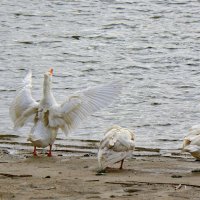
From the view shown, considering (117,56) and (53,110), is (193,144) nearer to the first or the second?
(53,110)

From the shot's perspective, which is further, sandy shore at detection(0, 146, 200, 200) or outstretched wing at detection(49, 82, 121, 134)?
outstretched wing at detection(49, 82, 121, 134)

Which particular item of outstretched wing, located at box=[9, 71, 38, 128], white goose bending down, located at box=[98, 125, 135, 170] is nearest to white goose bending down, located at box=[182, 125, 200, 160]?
white goose bending down, located at box=[98, 125, 135, 170]

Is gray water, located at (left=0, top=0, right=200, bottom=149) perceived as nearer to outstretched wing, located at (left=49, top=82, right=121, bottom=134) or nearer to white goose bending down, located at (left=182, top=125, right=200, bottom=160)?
outstretched wing, located at (left=49, top=82, right=121, bottom=134)

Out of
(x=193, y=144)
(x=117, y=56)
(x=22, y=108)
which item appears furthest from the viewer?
(x=117, y=56)

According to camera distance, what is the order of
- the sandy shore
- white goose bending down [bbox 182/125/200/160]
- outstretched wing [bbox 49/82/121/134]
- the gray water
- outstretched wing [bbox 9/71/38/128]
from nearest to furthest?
the sandy shore
white goose bending down [bbox 182/125/200/160]
outstretched wing [bbox 49/82/121/134]
outstretched wing [bbox 9/71/38/128]
the gray water

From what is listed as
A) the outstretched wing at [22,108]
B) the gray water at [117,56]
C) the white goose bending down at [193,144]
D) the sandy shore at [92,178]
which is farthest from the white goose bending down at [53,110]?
the white goose bending down at [193,144]

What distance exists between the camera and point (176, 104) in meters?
16.5

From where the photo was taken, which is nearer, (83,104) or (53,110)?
(83,104)

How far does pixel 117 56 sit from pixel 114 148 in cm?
1105

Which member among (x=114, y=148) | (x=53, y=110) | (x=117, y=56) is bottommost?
(x=117, y=56)

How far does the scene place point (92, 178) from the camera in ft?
31.5

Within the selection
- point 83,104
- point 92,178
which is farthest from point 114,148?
point 83,104

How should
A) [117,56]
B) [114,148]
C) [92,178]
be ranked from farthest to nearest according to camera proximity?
1. [117,56]
2. [114,148]
3. [92,178]

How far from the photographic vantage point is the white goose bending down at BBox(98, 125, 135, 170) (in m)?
10.3
